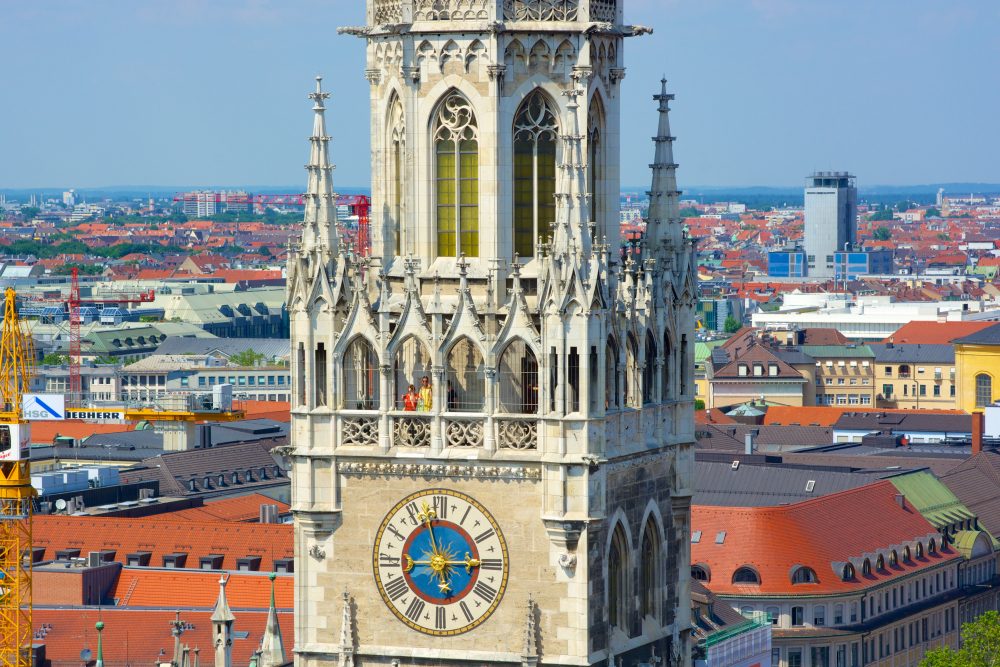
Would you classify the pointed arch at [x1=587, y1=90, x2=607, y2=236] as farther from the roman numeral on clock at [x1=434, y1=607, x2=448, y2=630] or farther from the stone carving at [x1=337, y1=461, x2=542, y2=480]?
the roman numeral on clock at [x1=434, y1=607, x2=448, y2=630]

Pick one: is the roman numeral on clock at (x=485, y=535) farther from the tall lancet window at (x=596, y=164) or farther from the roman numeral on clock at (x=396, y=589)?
the tall lancet window at (x=596, y=164)

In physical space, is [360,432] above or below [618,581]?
above

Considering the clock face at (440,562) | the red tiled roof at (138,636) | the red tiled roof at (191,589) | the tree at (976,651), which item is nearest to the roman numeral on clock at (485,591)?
the clock face at (440,562)

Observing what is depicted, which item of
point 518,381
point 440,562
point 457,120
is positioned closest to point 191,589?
point 440,562

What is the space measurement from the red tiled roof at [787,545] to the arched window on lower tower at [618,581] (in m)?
92.5

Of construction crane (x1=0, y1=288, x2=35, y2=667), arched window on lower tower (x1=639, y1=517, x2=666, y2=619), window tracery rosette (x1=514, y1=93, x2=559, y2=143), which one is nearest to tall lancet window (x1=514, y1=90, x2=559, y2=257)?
window tracery rosette (x1=514, y1=93, x2=559, y2=143)

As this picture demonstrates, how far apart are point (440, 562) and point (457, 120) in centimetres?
860

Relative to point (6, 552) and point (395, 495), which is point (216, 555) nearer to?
point (6, 552)

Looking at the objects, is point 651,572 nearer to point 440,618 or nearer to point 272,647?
point 440,618

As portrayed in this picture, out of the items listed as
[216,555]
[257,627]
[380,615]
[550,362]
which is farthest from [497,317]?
[216,555]

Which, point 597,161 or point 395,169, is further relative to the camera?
point 597,161

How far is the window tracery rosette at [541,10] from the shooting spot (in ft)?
194

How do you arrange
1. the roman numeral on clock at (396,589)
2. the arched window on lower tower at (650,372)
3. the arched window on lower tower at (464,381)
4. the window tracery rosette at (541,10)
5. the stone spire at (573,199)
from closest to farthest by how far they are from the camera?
the stone spire at (573,199), the window tracery rosette at (541,10), the arched window on lower tower at (464,381), the roman numeral on clock at (396,589), the arched window on lower tower at (650,372)

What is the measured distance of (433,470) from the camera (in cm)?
5925
